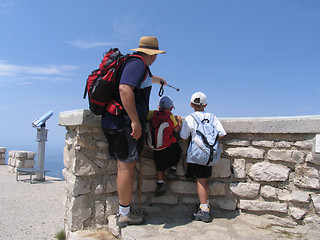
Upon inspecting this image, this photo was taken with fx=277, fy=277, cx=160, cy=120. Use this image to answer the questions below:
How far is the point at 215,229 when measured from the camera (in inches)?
115

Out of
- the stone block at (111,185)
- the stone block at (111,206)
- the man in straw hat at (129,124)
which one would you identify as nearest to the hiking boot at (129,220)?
the man in straw hat at (129,124)

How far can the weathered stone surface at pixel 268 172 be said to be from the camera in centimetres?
332

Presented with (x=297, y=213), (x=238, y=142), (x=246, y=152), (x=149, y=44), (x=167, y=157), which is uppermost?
(x=149, y=44)

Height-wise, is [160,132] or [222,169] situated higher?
[160,132]

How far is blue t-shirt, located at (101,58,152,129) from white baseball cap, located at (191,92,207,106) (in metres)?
0.69

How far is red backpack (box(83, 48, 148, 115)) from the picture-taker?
2.81 meters

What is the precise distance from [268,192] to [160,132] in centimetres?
150

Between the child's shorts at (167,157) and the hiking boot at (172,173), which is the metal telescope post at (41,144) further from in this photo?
the child's shorts at (167,157)

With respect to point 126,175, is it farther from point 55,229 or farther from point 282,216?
point 55,229

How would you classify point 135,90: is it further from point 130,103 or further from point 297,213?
point 297,213

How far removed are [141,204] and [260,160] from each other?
1622 millimetres

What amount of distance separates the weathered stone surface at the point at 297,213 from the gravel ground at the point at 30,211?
336cm

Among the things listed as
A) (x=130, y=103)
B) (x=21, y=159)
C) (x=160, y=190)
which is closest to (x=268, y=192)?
(x=160, y=190)

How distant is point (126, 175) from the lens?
2.91 metres
